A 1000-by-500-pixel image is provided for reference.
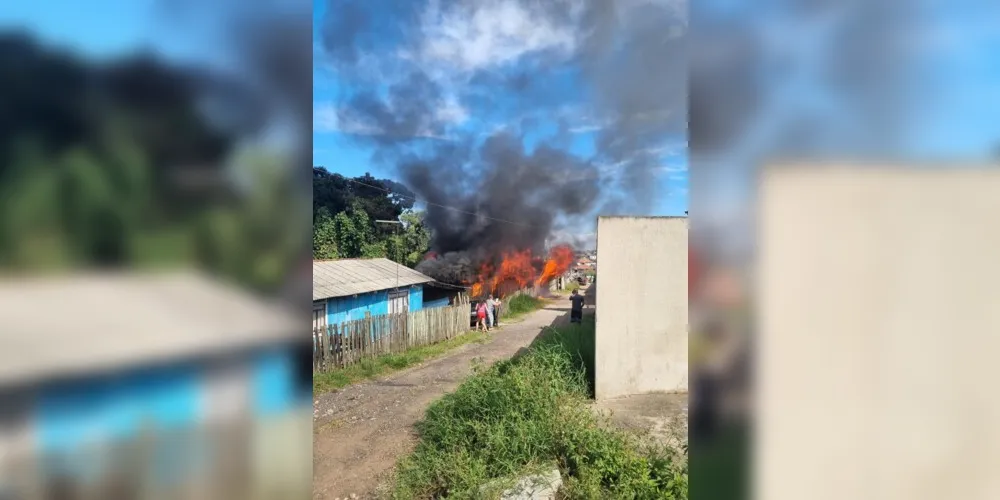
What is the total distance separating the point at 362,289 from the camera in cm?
388

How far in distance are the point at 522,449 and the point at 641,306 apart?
6.30ft

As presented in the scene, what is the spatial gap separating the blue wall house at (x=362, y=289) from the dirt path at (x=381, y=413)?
683mm

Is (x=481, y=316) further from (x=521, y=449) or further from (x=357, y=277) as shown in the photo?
(x=521, y=449)

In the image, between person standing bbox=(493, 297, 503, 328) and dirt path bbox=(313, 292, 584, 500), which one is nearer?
dirt path bbox=(313, 292, 584, 500)

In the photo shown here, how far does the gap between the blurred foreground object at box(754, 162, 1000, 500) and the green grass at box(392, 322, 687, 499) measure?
1.54 m

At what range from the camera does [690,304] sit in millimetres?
1188

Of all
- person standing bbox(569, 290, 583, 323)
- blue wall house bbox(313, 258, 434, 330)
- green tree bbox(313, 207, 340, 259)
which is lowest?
person standing bbox(569, 290, 583, 323)

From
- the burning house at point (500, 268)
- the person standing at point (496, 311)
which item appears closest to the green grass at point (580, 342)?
the person standing at point (496, 311)

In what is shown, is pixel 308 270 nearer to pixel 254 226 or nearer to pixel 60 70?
pixel 254 226

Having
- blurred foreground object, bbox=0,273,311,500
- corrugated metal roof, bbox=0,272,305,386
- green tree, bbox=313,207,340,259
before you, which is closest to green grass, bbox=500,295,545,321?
green tree, bbox=313,207,340,259

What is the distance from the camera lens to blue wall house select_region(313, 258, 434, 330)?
11.6ft

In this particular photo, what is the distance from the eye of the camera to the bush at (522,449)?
103 inches

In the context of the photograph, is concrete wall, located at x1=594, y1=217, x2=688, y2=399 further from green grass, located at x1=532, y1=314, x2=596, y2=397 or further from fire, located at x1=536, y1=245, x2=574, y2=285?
fire, located at x1=536, y1=245, x2=574, y2=285

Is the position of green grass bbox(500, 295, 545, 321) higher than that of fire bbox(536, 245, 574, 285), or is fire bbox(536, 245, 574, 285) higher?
fire bbox(536, 245, 574, 285)
